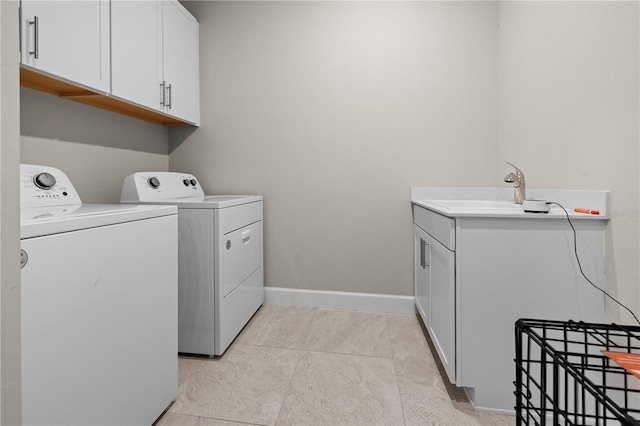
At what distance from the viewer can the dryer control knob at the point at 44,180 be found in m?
1.28

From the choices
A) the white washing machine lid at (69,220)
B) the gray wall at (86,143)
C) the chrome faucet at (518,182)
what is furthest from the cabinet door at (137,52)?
the chrome faucet at (518,182)

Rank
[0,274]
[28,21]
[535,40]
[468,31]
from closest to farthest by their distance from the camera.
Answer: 1. [0,274]
2. [28,21]
3. [535,40]
4. [468,31]

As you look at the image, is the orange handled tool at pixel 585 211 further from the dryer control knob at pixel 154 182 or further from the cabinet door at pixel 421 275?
the dryer control knob at pixel 154 182

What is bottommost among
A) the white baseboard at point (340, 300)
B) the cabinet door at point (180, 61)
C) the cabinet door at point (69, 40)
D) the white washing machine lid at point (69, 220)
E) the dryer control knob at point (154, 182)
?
the white baseboard at point (340, 300)

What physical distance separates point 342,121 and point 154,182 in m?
1.31

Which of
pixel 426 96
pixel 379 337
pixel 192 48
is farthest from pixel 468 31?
pixel 379 337

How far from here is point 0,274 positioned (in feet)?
1.40

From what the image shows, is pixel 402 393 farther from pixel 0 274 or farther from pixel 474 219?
pixel 0 274

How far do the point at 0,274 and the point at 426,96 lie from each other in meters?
2.33

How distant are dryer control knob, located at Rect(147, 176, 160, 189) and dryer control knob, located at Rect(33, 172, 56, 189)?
0.57 m

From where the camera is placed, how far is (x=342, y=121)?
2.34 metres

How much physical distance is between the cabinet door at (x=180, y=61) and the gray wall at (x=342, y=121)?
0.09 metres

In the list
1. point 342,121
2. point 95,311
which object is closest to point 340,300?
point 342,121

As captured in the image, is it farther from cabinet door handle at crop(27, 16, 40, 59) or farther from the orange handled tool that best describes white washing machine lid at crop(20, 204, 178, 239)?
the orange handled tool
